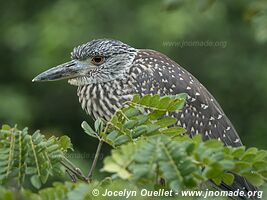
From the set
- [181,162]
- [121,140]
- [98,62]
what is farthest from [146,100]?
[98,62]

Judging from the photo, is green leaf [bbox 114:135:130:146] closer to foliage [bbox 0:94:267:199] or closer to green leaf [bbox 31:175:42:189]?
foliage [bbox 0:94:267:199]

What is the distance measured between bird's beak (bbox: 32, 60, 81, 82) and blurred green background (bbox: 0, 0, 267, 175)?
4710 millimetres

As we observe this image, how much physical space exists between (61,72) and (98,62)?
33cm

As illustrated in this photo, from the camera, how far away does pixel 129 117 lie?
315 centimetres

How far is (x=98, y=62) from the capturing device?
5.40 meters

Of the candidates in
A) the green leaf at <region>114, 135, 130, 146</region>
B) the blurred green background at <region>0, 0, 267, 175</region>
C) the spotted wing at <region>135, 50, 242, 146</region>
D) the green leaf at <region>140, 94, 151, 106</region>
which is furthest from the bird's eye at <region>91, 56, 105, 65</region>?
the blurred green background at <region>0, 0, 267, 175</region>

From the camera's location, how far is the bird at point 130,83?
207 inches

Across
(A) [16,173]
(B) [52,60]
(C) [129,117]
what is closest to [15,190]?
(A) [16,173]

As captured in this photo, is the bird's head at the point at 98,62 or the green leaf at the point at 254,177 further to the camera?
the bird's head at the point at 98,62

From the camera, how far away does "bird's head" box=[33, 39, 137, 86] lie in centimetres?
527

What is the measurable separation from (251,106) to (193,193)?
8.51 meters

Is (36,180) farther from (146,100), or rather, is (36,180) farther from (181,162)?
(181,162)

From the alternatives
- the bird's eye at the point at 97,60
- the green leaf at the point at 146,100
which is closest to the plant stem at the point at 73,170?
the green leaf at the point at 146,100

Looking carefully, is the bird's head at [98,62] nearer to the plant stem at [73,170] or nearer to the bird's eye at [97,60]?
the bird's eye at [97,60]
